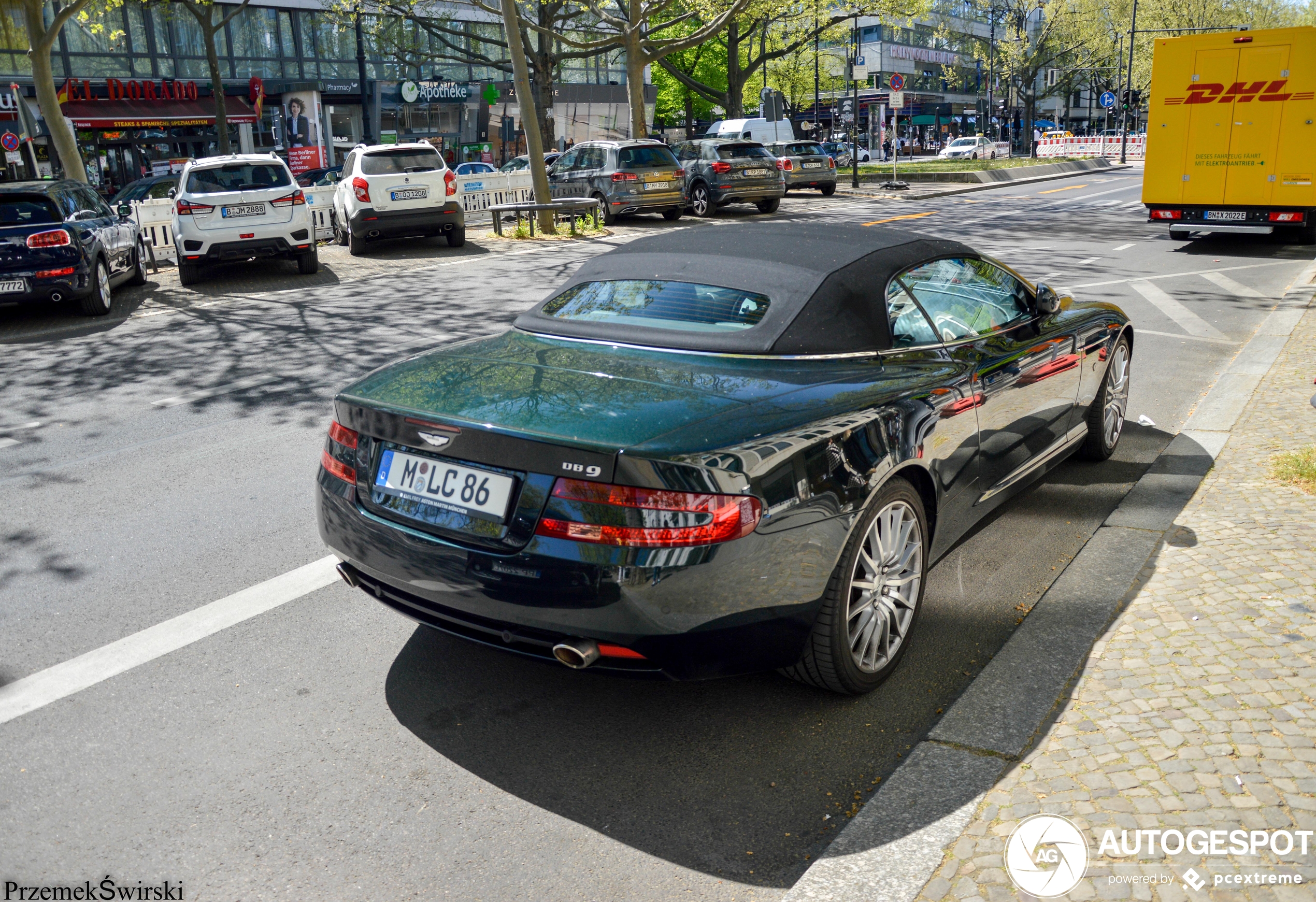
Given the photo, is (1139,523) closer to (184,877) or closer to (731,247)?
(731,247)

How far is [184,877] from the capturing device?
9.07ft

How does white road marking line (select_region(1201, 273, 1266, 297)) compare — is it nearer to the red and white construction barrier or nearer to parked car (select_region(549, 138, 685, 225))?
parked car (select_region(549, 138, 685, 225))

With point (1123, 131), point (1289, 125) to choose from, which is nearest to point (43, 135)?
point (1289, 125)

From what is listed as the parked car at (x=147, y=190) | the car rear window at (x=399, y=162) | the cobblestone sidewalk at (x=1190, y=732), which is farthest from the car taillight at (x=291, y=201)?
the cobblestone sidewalk at (x=1190, y=732)

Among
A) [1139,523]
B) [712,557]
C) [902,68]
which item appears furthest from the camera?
[902,68]

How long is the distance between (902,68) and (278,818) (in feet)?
327

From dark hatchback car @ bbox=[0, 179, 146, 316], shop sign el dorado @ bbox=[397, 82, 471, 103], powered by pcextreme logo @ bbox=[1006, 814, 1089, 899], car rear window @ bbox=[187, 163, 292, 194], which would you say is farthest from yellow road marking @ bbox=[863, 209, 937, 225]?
shop sign el dorado @ bbox=[397, 82, 471, 103]

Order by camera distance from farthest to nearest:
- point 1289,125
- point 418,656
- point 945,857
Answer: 1. point 1289,125
2. point 418,656
3. point 945,857

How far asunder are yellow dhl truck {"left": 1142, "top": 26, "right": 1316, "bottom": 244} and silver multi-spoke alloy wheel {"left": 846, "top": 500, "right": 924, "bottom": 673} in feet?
53.2

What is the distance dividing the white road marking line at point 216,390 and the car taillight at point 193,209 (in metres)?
6.51

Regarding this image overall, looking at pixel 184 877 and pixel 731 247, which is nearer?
pixel 184 877

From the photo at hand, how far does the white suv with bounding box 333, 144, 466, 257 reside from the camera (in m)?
17.6

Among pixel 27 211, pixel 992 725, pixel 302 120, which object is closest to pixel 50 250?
pixel 27 211

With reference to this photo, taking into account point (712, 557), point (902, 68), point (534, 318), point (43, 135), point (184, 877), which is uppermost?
point (902, 68)
